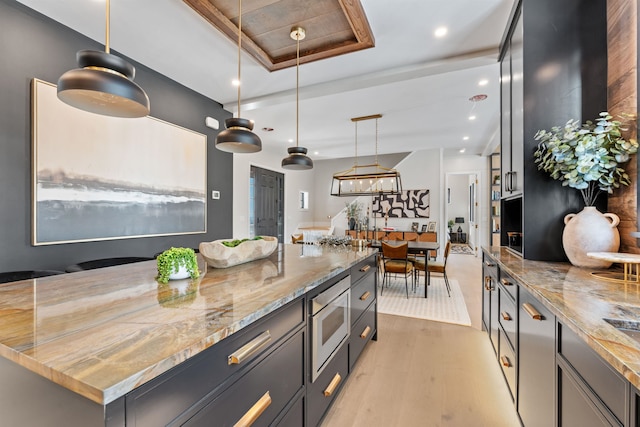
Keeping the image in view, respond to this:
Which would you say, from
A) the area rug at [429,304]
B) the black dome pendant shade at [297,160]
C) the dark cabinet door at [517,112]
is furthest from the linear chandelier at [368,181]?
the dark cabinet door at [517,112]

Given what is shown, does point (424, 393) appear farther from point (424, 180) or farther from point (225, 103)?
point (424, 180)

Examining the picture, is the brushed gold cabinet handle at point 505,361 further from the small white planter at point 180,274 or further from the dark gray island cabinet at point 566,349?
the small white planter at point 180,274

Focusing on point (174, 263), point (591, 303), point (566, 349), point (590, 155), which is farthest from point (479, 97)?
point (174, 263)

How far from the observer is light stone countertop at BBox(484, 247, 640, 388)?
2.42ft

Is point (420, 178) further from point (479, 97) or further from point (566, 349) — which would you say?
point (566, 349)

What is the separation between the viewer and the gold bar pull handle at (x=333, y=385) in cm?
170

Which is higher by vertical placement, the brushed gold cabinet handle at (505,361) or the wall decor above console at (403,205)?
the wall decor above console at (403,205)

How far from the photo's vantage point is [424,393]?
203cm

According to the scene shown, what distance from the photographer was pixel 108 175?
2.84m

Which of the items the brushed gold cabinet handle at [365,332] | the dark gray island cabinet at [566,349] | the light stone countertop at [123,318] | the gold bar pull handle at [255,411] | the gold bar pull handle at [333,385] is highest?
the light stone countertop at [123,318]

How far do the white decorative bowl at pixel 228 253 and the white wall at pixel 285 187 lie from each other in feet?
11.9

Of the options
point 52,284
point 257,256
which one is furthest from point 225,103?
point 52,284

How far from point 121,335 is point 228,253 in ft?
3.14

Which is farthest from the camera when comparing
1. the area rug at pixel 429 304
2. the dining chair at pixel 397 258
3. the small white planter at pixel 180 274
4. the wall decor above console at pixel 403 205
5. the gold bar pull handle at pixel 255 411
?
the wall decor above console at pixel 403 205
